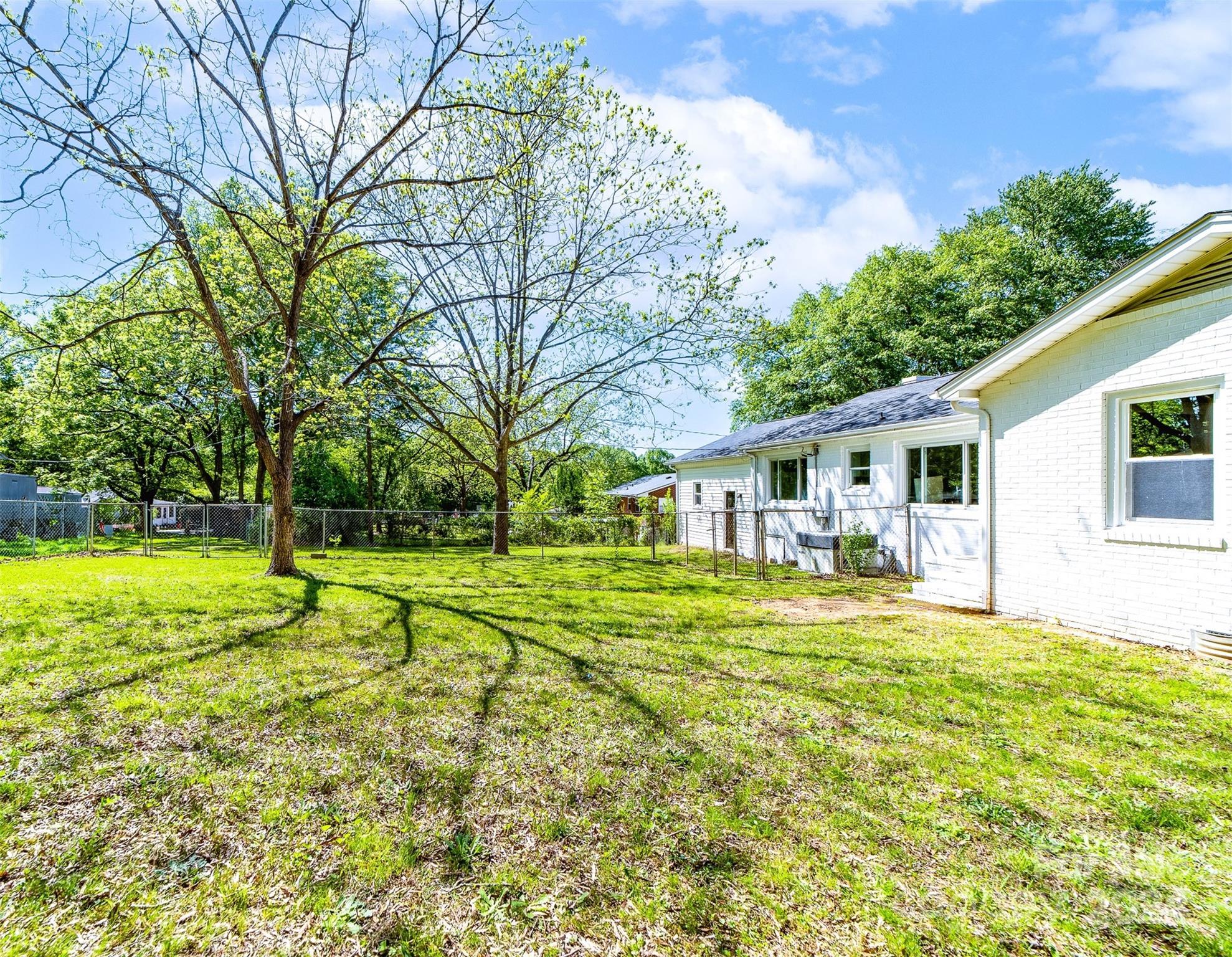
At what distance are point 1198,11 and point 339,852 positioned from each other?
1233 centimetres

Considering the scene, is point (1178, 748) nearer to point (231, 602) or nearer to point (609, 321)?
point (231, 602)

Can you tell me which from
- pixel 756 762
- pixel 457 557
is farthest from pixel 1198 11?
pixel 457 557

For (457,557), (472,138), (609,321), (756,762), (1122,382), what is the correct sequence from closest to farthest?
1. (756,762)
2. (1122,382)
3. (472,138)
4. (609,321)
5. (457,557)

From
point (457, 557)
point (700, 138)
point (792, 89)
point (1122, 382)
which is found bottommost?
point (457, 557)

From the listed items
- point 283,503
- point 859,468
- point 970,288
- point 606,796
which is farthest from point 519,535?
point 970,288

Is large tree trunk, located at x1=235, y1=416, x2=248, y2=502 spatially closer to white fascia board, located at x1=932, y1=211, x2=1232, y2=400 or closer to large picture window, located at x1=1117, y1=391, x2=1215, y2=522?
white fascia board, located at x1=932, y1=211, x2=1232, y2=400

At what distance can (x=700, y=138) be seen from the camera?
13.2 meters

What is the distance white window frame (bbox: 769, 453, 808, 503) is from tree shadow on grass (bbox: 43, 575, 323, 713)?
12.0m

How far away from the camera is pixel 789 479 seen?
16.0 meters

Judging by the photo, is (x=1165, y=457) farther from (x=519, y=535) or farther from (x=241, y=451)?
(x=241, y=451)

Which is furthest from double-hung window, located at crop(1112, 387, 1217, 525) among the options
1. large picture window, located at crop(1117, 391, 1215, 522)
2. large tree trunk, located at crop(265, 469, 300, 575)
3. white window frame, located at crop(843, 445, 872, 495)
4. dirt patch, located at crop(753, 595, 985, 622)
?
large tree trunk, located at crop(265, 469, 300, 575)

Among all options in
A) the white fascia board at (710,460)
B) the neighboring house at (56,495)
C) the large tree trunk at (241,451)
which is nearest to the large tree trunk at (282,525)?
the white fascia board at (710,460)

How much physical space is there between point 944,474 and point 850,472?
7.36 feet

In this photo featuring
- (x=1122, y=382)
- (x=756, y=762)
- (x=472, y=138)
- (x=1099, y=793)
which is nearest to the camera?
(x=1099, y=793)
